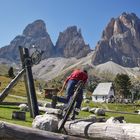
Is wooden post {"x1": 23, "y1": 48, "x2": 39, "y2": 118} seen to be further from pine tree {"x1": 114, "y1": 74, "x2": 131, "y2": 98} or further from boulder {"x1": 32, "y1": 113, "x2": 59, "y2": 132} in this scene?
pine tree {"x1": 114, "y1": 74, "x2": 131, "y2": 98}

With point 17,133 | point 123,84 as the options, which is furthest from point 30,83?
point 123,84

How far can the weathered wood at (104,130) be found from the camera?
12844 mm

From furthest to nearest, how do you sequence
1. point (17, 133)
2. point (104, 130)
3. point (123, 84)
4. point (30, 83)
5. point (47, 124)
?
point (123, 84) < point (30, 83) < point (47, 124) < point (104, 130) < point (17, 133)

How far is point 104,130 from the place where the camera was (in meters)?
13.8

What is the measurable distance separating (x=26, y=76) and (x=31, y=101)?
5.50 feet

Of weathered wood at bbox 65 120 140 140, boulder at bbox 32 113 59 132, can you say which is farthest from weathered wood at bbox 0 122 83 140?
boulder at bbox 32 113 59 132

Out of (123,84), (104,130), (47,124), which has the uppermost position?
(123,84)

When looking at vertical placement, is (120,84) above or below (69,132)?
above

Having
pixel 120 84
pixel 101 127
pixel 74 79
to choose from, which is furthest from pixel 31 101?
pixel 120 84

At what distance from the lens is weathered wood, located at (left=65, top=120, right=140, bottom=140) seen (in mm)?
12844

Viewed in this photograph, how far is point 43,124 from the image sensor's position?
15.2 meters

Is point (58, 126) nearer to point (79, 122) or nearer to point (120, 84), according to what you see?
point (79, 122)

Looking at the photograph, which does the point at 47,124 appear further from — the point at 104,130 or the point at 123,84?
the point at 123,84

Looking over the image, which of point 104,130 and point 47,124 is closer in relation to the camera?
point 104,130
